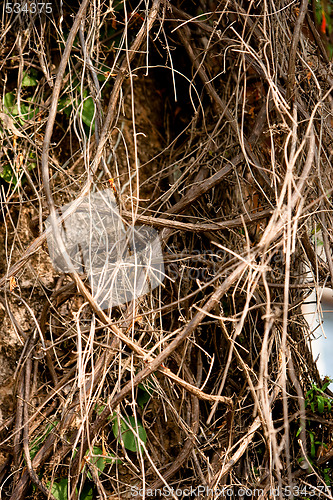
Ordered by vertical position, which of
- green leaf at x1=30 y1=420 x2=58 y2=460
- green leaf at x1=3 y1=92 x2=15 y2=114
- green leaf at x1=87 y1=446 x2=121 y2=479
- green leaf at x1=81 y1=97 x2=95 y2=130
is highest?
green leaf at x1=3 y1=92 x2=15 y2=114

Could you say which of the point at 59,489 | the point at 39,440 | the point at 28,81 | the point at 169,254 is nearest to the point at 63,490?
the point at 59,489

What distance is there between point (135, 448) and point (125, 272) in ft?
1.55

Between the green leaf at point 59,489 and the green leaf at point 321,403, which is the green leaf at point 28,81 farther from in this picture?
the green leaf at point 321,403

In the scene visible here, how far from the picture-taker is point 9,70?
138cm

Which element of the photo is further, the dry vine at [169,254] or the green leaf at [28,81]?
the green leaf at [28,81]

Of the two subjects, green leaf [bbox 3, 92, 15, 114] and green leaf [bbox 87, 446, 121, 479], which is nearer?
green leaf [bbox 87, 446, 121, 479]

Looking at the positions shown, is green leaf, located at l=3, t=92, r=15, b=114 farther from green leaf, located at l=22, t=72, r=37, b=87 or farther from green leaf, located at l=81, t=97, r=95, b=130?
green leaf, located at l=81, t=97, r=95, b=130

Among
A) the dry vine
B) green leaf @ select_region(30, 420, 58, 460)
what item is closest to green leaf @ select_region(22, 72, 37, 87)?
the dry vine

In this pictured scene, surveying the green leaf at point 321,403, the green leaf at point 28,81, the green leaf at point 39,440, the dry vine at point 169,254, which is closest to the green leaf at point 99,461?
the dry vine at point 169,254

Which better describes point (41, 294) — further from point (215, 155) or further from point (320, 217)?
point (320, 217)

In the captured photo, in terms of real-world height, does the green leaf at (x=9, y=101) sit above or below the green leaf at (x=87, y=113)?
above

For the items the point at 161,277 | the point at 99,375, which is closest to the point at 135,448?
the point at 99,375

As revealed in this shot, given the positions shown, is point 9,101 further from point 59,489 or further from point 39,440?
point 59,489

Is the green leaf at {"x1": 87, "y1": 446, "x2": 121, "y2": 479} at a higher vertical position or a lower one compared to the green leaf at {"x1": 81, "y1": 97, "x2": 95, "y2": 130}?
lower
